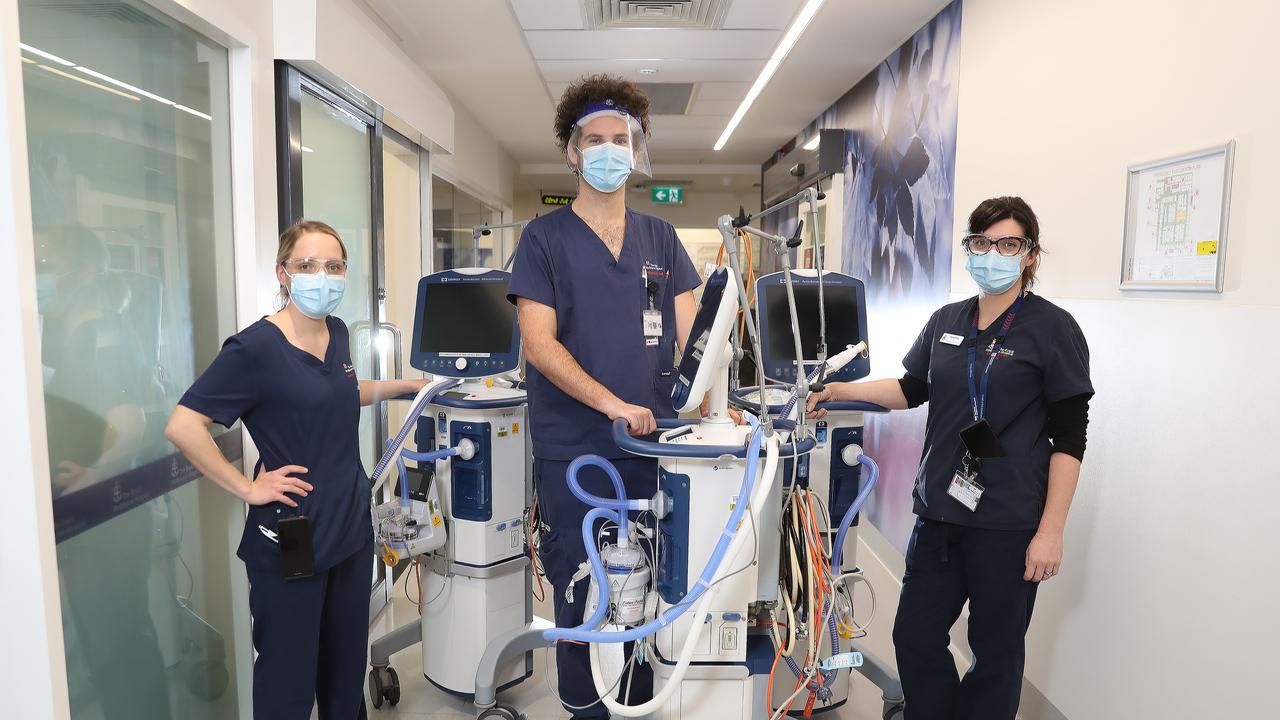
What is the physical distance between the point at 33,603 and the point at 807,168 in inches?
236

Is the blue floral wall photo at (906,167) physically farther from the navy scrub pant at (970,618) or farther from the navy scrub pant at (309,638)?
the navy scrub pant at (309,638)

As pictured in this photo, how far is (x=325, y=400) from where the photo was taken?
1.95 meters

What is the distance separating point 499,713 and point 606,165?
5.98 feet

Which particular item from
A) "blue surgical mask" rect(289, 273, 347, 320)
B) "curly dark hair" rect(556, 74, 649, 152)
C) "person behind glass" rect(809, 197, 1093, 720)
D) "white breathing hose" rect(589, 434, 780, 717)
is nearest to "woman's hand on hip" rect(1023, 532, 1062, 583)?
"person behind glass" rect(809, 197, 1093, 720)

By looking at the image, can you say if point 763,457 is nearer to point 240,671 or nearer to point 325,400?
point 325,400

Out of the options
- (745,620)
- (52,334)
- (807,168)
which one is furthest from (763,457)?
(807,168)

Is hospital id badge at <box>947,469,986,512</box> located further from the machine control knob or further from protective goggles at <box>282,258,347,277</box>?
protective goggles at <box>282,258,347,277</box>

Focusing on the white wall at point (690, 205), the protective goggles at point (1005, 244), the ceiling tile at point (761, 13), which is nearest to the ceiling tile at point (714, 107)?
the ceiling tile at point (761, 13)

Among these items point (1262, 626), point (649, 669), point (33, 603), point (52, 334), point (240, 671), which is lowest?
point (240, 671)

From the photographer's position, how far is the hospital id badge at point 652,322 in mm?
1862

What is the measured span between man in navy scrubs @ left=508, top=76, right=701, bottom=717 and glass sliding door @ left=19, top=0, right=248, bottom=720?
0.95m

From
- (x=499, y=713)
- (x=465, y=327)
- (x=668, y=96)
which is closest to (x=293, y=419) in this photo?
(x=465, y=327)

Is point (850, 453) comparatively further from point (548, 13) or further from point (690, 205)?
point (690, 205)

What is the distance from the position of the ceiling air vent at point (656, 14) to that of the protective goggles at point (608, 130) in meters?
1.95
